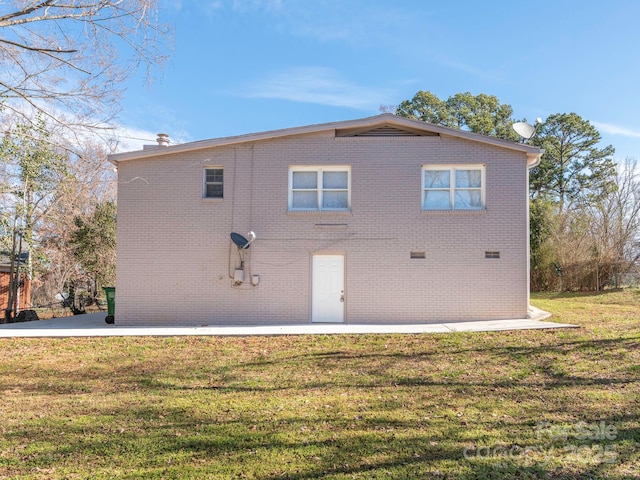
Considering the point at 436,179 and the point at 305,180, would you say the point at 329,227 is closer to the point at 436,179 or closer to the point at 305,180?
the point at 305,180

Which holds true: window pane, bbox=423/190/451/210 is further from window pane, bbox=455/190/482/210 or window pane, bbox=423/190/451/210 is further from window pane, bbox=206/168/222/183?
window pane, bbox=206/168/222/183

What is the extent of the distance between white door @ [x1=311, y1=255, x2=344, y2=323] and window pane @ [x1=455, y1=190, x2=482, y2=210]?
363cm

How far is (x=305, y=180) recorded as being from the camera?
12.1 metres

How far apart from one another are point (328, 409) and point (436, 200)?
8.08 m

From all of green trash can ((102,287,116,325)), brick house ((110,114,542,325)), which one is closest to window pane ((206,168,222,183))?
brick house ((110,114,542,325))

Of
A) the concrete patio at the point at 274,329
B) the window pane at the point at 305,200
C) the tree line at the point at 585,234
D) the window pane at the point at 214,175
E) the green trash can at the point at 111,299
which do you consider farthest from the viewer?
the tree line at the point at 585,234

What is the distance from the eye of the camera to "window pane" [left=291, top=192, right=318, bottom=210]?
12102 millimetres

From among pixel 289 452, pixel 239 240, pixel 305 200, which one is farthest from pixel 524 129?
pixel 289 452

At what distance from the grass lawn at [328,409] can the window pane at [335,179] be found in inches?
188

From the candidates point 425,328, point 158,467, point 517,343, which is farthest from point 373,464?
point 425,328

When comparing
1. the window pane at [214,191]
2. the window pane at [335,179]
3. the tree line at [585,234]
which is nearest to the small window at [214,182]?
the window pane at [214,191]

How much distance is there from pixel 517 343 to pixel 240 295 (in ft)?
23.1

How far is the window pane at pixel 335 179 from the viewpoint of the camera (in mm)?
12109

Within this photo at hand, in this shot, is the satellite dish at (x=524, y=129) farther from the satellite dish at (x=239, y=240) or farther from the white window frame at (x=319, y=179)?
the satellite dish at (x=239, y=240)
